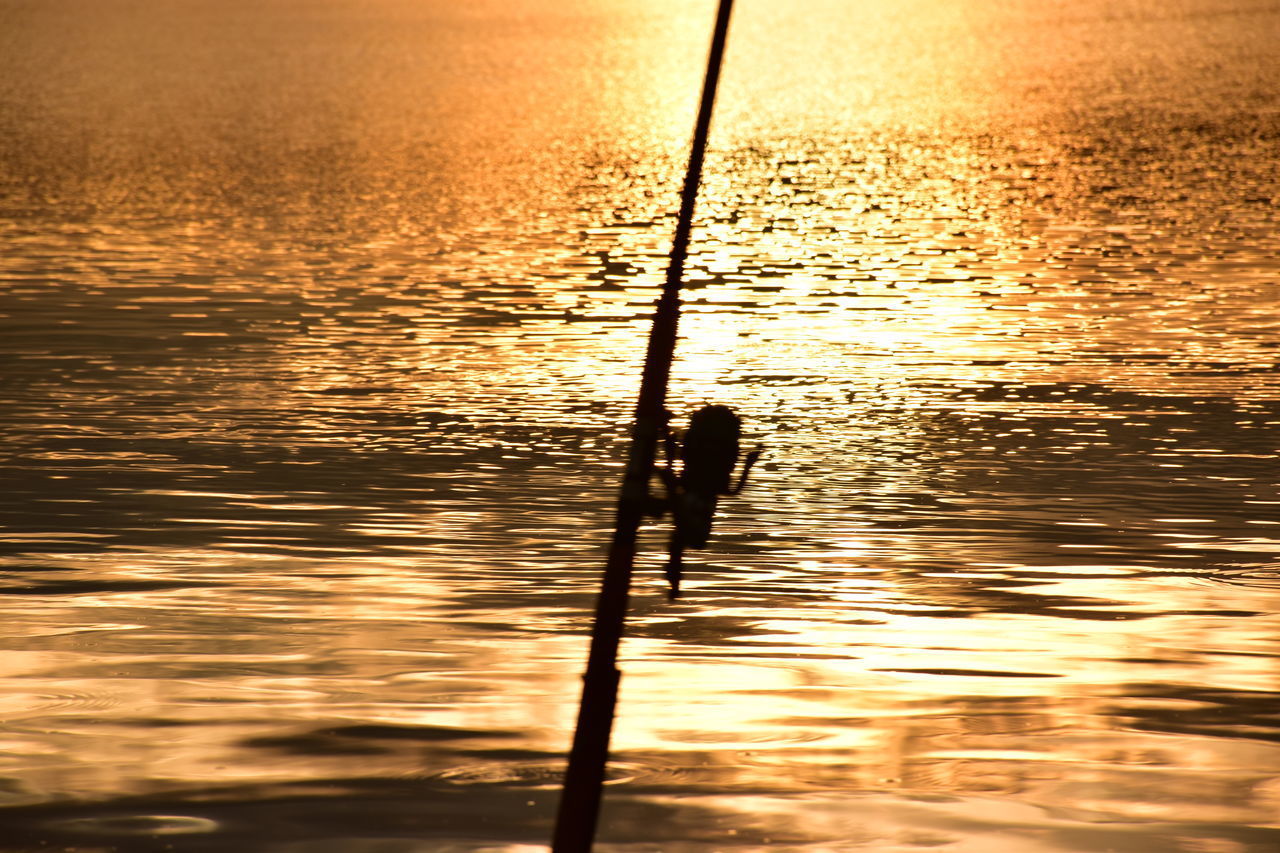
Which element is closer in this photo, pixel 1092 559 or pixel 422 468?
pixel 1092 559

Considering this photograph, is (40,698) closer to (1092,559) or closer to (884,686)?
(884,686)

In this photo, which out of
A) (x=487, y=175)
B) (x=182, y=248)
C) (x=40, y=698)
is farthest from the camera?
(x=487, y=175)

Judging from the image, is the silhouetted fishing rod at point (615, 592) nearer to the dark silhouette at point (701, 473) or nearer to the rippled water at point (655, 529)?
the dark silhouette at point (701, 473)

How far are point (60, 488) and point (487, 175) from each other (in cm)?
4066

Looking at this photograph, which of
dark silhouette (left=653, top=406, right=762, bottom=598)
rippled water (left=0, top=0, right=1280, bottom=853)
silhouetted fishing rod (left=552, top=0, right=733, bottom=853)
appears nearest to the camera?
dark silhouette (left=653, top=406, right=762, bottom=598)

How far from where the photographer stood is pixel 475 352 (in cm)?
2617

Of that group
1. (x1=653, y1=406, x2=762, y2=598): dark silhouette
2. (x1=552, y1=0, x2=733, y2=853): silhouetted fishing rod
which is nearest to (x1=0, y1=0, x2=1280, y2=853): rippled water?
(x1=552, y1=0, x2=733, y2=853): silhouetted fishing rod

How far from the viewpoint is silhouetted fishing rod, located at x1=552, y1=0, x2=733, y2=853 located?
562 centimetres

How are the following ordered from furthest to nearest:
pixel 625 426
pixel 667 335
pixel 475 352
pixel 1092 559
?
pixel 475 352 < pixel 625 426 < pixel 1092 559 < pixel 667 335

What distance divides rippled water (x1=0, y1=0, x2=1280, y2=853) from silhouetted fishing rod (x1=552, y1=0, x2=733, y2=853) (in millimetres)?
3553

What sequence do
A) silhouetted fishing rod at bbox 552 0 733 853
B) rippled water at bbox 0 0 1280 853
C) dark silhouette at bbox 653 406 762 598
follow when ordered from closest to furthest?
1. dark silhouette at bbox 653 406 762 598
2. silhouetted fishing rod at bbox 552 0 733 853
3. rippled water at bbox 0 0 1280 853

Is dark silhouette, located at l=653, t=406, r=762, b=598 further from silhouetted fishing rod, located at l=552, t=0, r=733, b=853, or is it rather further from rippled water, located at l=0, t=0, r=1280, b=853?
rippled water, located at l=0, t=0, r=1280, b=853

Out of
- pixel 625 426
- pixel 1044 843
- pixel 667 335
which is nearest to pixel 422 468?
pixel 625 426

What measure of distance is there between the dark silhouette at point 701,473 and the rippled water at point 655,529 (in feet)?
13.8
